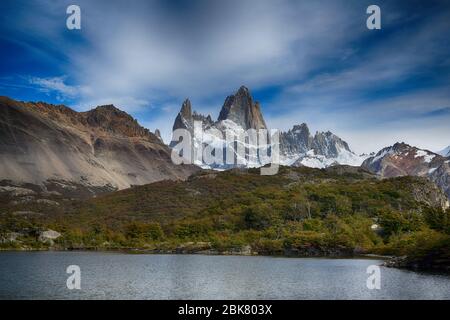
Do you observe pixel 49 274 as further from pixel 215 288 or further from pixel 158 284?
pixel 215 288

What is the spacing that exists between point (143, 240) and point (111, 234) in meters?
20.1

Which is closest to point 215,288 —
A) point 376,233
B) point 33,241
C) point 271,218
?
point 376,233

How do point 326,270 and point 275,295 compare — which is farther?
point 326,270

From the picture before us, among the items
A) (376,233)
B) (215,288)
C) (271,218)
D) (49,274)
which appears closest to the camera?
(215,288)

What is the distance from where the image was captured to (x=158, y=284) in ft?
218
